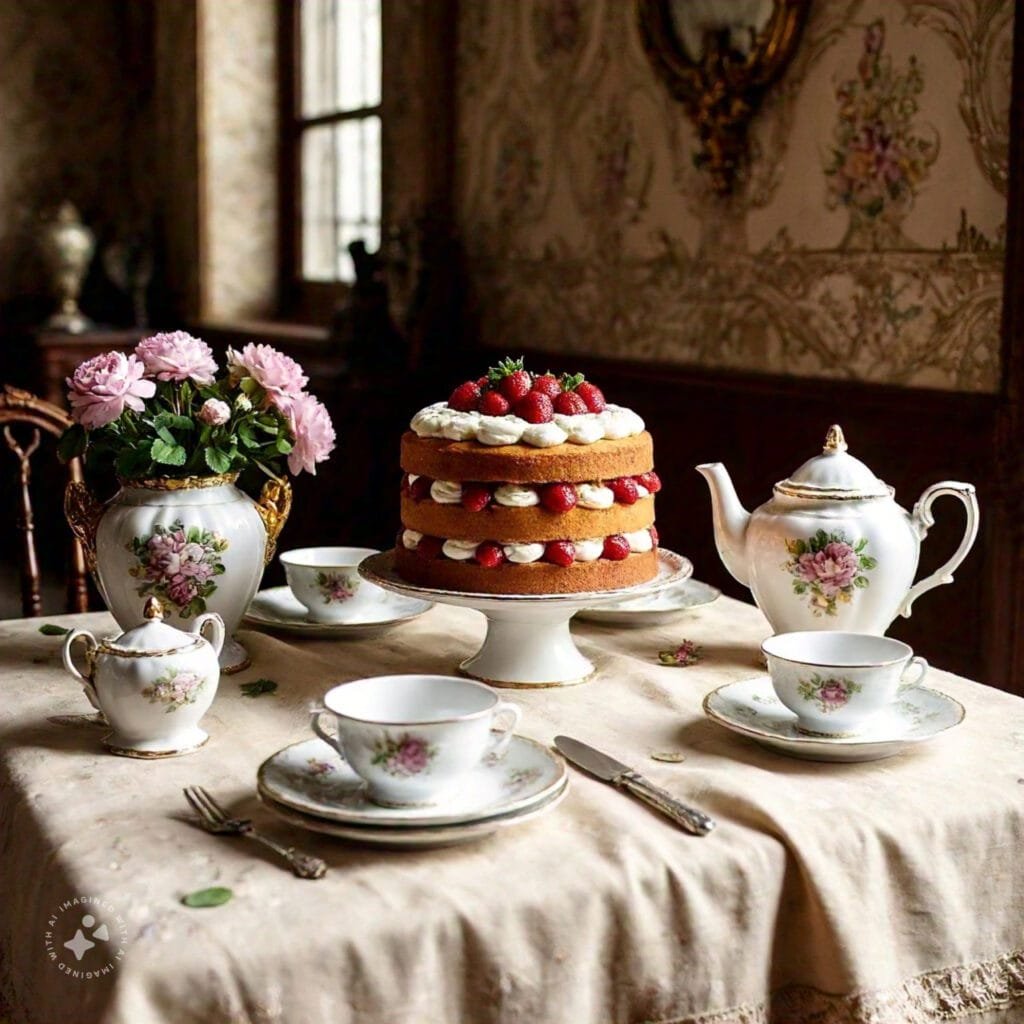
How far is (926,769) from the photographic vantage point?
136 cm

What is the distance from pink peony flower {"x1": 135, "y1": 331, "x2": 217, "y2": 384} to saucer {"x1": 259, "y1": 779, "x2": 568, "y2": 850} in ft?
2.36

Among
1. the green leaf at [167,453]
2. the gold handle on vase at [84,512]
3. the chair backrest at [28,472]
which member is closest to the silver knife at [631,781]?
the green leaf at [167,453]

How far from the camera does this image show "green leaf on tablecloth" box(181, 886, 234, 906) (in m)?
1.07

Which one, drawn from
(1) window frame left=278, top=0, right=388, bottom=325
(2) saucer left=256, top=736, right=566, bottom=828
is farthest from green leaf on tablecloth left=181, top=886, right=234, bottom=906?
(1) window frame left=278, top=0, right=388, bottom=325

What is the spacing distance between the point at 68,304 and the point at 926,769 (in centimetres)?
563

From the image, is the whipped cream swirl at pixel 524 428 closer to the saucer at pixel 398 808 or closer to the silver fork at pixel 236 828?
the saucer at pixel 398 808

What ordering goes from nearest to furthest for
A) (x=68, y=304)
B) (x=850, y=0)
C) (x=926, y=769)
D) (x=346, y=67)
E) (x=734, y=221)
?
1. (x=926, y=769)
2. (x=850, y=0)
3. (x=734, y=221)
4. (x=346, y=67)
5. (x=68, y=304)

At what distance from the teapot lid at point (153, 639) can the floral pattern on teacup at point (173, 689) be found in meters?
0.02

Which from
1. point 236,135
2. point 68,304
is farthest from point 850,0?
point 68,304

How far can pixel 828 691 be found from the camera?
4.49 feet

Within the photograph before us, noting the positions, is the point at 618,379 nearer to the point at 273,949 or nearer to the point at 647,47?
the point at 647,47

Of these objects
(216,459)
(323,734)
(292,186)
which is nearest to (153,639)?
(323,734)

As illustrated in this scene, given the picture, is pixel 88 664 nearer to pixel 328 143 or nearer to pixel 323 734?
pixel 323 734

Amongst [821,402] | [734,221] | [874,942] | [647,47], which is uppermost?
[647,47]
